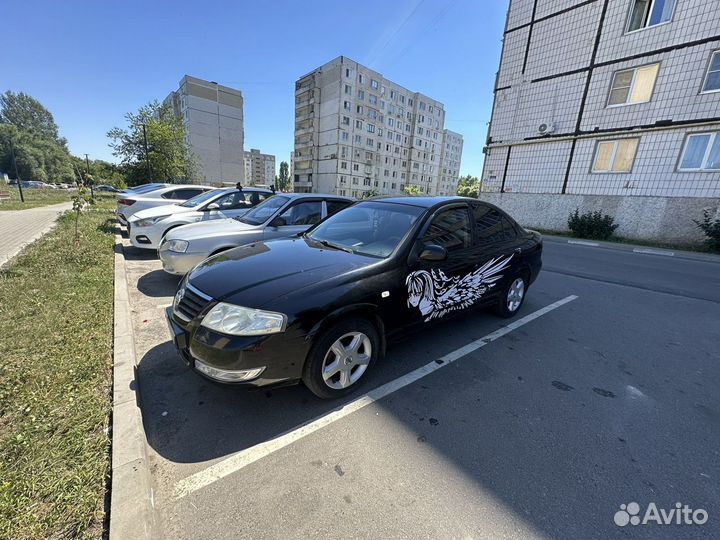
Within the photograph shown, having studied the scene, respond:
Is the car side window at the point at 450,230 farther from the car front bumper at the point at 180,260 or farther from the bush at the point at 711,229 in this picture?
the bush at the point at 711,229

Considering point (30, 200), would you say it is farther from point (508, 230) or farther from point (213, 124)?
point (213, 124)

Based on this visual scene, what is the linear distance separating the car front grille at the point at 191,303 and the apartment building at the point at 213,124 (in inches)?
2596

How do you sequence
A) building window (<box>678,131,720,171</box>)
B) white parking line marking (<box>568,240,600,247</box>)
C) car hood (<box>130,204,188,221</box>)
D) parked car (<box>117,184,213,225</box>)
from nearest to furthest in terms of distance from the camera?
car hood (<box>130,204,188,221</box>), parked car (<box>117,184,213,225</box>), building window (<box>678,131,720,171</box>), white parking line marking (<box>568,240,600,247</box>)

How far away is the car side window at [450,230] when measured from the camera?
329 centimetres

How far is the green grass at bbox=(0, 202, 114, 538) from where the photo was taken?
1.62m

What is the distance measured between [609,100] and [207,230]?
1854cm

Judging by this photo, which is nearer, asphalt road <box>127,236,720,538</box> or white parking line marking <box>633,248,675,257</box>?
asphalt road <box>127,236,720,538</box>

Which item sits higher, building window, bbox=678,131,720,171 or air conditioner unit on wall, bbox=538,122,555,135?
air conditioner unit on wall, bbox=538,122,555,135

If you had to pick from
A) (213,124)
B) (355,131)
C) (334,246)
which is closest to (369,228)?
(334,246)

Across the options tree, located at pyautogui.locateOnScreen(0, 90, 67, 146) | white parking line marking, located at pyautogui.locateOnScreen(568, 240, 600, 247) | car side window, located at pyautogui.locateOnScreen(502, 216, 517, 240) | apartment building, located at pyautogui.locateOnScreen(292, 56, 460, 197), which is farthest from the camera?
tree, located at pyautogui.locateOnScreen(0, 90, 67, 146)

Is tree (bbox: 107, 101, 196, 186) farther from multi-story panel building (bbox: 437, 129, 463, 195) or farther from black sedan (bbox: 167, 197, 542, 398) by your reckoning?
multi-story panel building (bbox: 437, 129, 463, 195)

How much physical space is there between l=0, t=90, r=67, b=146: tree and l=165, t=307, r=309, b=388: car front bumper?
11185 centimetres

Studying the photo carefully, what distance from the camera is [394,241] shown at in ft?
10.3

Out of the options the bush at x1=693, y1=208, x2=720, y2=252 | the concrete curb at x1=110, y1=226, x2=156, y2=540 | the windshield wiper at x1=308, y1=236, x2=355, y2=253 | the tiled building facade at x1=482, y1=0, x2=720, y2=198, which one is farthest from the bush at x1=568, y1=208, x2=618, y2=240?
the concrete curb at x1=110, y1=226, x2=156, y2=540
